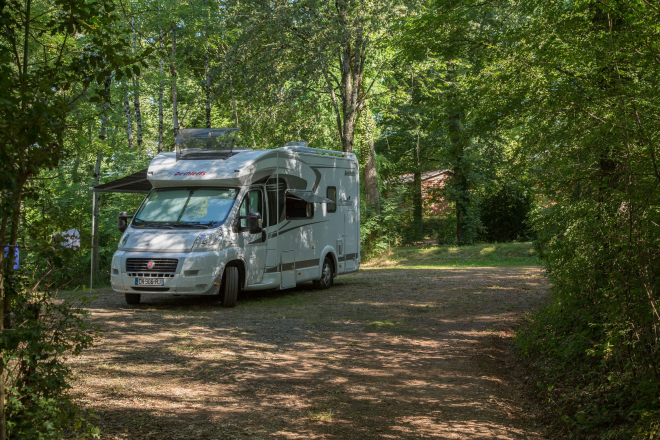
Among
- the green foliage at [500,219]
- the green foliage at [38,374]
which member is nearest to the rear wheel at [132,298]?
the green foliage at [38,374]

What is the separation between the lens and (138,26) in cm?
2020

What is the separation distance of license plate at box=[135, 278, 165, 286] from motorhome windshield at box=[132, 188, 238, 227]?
110cm

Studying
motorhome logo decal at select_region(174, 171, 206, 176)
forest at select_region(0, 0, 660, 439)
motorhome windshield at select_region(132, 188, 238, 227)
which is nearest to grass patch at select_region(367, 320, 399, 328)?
forest at select_region(0, 0, 660, 439)

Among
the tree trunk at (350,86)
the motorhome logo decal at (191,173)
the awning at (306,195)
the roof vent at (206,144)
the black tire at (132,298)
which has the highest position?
the tree trunk at (350,86)

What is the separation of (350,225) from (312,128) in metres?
8.87

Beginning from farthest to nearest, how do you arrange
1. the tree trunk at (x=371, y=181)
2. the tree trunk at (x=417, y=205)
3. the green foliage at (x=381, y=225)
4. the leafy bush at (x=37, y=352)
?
the tree trunk at (x=417, y=205) < the tree trunk at (x=371, y=181) < the green foliage at (x=381, y=225) < the leafy bush at (x=37, y=352)

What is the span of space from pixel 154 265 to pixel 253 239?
78.3 inches

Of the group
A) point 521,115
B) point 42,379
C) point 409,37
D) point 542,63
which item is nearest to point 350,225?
point 409,37

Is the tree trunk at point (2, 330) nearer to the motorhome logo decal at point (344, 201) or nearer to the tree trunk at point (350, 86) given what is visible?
the motorhome logo decal at point (344, 201)

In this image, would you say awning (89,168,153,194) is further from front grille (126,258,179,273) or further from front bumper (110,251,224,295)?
front grille (126,258,179,273)

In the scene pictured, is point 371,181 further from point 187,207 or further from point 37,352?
point 37,352

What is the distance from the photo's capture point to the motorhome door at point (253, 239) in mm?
11547

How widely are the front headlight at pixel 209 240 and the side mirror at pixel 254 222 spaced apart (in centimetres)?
77

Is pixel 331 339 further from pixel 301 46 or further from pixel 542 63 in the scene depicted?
pixel 301 46
